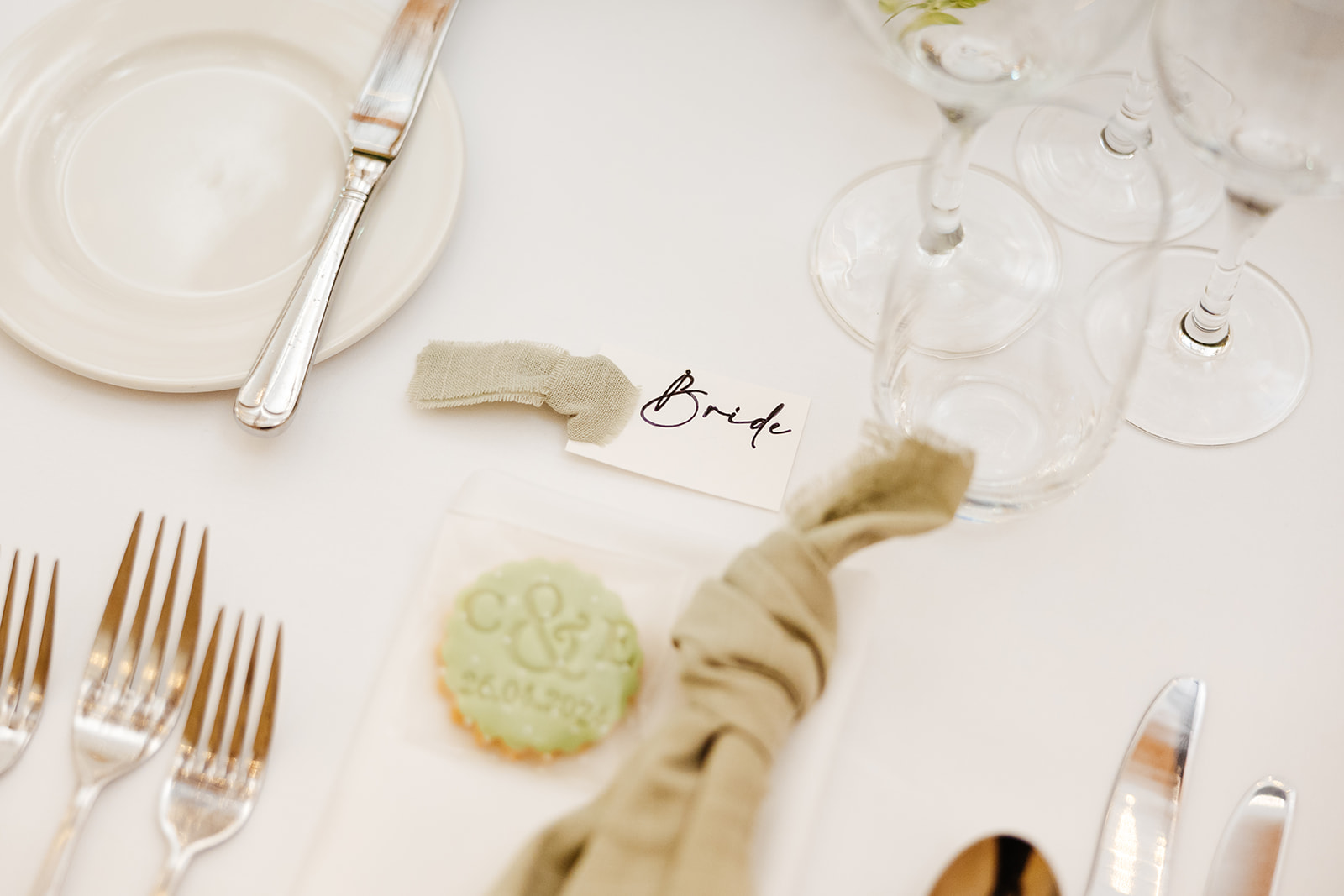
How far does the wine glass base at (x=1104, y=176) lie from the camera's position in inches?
24.8

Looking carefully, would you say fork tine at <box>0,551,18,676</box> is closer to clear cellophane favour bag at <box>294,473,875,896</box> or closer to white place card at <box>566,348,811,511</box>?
clear cellophane favour bag at <box>294,473,875,896</box>

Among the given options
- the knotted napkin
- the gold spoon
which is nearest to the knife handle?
the knotted napkin

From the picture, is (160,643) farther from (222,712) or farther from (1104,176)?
(1104,176)

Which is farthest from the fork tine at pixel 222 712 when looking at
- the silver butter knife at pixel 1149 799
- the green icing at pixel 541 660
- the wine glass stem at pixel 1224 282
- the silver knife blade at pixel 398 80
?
the wine glass stem at pixel 1224 282

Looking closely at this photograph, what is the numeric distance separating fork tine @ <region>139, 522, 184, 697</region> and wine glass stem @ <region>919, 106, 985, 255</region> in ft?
1.45

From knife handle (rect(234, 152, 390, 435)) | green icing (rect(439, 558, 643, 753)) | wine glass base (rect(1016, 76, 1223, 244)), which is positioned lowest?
green icing (rect(439, 558, 643, 753))

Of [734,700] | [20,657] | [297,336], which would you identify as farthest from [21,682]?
[734,700]

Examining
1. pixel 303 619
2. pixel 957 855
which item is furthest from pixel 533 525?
pixel 957 855

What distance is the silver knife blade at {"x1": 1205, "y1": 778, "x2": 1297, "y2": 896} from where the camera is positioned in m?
0.44

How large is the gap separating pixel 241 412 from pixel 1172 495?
52 cm

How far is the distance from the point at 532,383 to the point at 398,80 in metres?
0.23

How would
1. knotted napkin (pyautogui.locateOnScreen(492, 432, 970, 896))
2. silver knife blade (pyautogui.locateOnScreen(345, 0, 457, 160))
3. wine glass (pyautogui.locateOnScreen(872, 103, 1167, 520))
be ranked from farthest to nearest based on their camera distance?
silver knife blade (pyautogui.locateOnScreen(345, 0, 457, 160)), wine glass (pyautogui.locateOnScreen(872, 103, 1167, 520)), knotted napkin (pyautogui.locateOnScreen(492, 432, 970, 896))

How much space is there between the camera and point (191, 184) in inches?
24.0

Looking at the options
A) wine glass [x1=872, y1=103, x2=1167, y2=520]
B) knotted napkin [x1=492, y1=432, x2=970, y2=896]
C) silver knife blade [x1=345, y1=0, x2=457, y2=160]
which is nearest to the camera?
knotted napkin [x1=492, y1=432, x2=970, y2=896]
